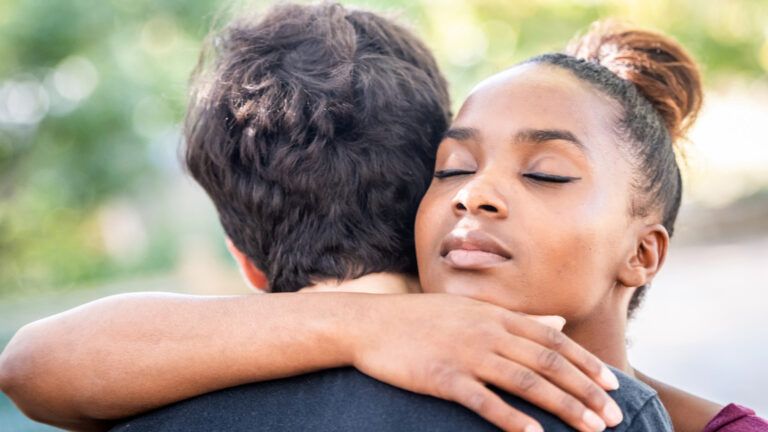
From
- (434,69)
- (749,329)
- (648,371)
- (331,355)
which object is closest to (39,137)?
(648,371)

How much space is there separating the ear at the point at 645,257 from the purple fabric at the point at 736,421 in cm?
31

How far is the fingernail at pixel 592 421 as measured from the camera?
1.53 metres

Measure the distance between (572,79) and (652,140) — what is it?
0.25m

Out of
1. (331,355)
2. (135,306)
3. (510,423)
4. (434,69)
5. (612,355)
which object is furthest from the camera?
(434,69)

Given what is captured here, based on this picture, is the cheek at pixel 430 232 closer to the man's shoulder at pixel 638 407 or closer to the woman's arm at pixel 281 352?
the woman's arm at pixel 281 352

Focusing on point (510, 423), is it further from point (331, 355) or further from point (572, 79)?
point (572, 79)

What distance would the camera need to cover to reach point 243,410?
170 cm

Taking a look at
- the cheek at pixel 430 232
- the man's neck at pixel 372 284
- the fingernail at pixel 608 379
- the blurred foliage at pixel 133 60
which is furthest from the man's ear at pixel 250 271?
the blurred foliage at pixel 133 60

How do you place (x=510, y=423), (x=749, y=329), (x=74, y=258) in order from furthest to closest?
(x=74, y=258), (x=749, y=329), (x=510, y=423)

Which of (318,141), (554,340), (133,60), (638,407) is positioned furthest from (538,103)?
(133,60)

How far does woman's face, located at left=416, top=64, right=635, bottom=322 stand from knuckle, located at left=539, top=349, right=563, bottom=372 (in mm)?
274

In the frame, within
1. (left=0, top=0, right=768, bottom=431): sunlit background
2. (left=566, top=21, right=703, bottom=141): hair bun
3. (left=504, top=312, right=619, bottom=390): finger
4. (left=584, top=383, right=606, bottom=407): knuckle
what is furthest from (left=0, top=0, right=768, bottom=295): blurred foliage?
(left=584, top=383, right=606, bottom=407): knuckle

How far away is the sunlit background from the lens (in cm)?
737

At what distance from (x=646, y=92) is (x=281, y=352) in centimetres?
112
